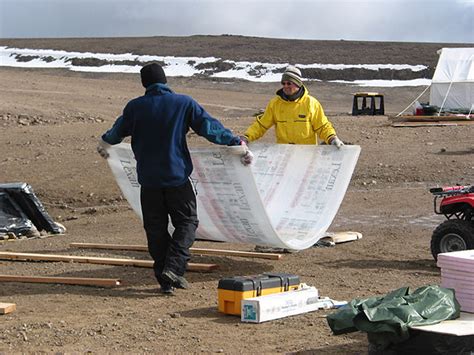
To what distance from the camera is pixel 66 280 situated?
9383 millimetres

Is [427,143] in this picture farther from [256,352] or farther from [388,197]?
[256,352]

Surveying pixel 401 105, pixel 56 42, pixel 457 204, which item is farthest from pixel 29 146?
pixel 56 42

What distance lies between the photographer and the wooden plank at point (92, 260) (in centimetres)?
1002

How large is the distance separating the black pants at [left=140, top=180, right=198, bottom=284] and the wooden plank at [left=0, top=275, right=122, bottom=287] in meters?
0.56

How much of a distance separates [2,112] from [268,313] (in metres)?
18.7

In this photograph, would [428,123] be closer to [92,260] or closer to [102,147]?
[92,260]

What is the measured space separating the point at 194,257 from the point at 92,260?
1123 millimetres

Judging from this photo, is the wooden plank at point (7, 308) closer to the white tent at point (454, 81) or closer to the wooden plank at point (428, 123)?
the wooden plank at point (428, 123)

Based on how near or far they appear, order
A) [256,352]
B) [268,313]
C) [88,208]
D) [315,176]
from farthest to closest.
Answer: [88,208]
[315,176]
[268,313]
[256,352]

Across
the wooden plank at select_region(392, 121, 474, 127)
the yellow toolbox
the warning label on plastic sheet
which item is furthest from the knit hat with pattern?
the wooden plank at select_region(392, 121, 474, 127)

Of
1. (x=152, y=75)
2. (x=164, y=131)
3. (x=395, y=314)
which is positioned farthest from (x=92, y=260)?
(x=395, y=314)

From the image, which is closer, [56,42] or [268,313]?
[268,313]

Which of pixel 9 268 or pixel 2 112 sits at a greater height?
pixel 2 112

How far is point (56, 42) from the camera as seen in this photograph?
311 feet
